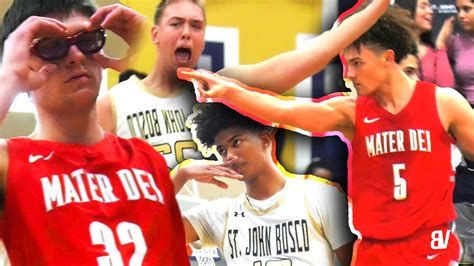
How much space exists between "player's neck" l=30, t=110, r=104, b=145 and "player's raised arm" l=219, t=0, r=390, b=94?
1.17 ft


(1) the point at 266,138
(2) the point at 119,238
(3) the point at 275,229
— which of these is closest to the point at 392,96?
(1) the point at 266,138

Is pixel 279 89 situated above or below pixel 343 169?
above

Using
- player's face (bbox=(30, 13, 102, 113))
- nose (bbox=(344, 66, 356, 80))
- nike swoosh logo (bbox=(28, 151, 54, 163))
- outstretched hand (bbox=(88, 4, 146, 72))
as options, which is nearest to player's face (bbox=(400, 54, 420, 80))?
nose (bbox=(344, 66, 356, 80))

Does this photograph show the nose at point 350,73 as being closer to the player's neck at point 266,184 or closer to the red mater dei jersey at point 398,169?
the red mater dei jersey at point 398,169

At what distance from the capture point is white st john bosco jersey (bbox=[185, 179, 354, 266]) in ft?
5.54

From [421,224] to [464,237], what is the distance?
123 mm

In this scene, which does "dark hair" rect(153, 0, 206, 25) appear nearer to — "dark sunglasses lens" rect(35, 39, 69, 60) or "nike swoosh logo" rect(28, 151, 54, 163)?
"dark sunglasses lens" rect(35, 39, 69, 60)

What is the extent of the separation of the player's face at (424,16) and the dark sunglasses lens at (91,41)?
77cm

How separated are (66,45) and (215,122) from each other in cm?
41

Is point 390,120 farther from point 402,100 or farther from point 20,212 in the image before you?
point 20,212

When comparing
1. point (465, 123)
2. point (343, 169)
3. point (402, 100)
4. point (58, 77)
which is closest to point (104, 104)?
point (58, 77)

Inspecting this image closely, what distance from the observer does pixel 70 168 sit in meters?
1.47

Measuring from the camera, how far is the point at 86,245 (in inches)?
56.0

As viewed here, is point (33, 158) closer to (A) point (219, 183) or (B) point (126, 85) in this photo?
(B) point (126, 85)
